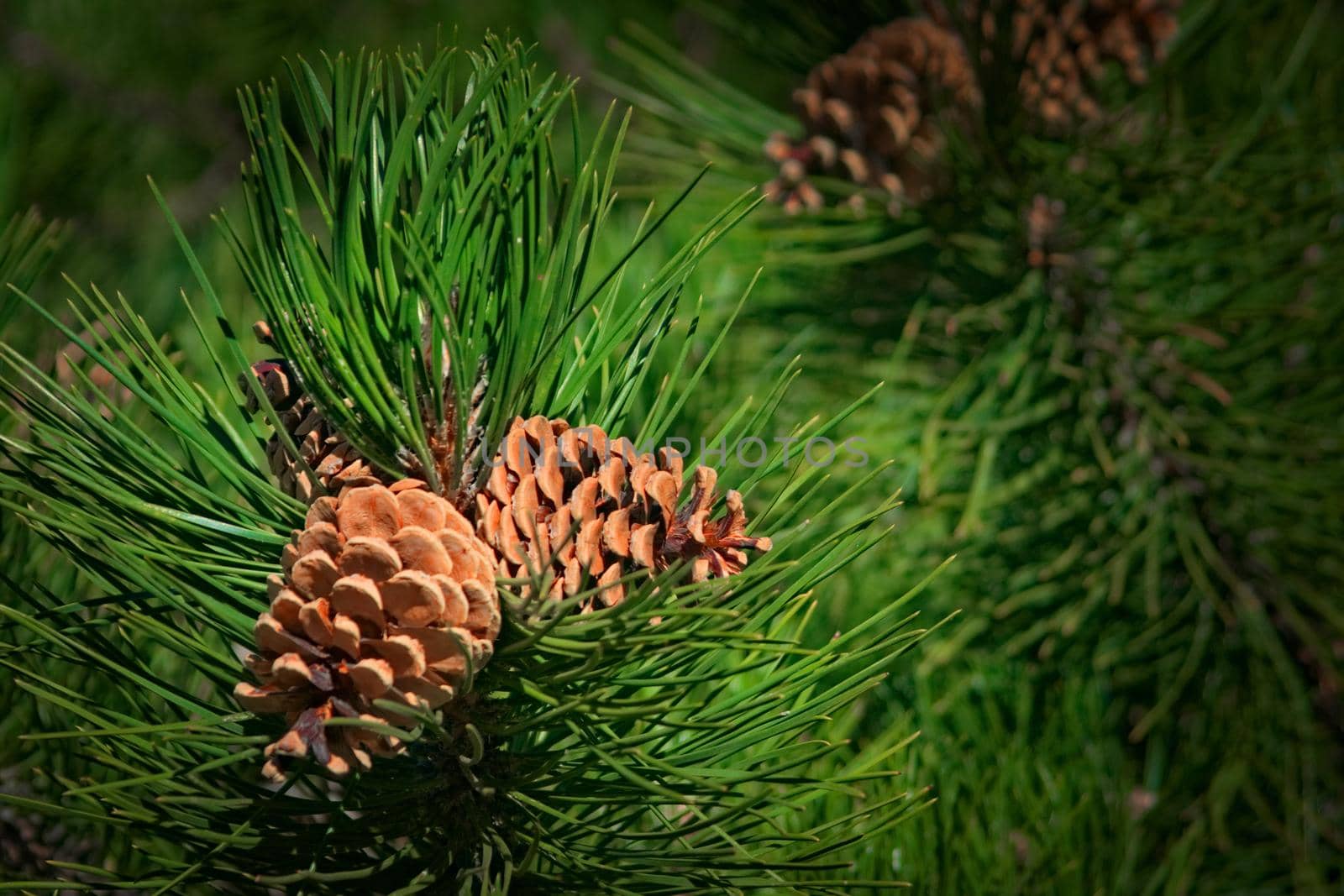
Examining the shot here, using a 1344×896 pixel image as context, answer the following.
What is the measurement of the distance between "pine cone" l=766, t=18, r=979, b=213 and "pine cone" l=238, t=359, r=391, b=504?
357mm

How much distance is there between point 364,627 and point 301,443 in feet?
0.27

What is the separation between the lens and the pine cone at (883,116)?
0.63 meters

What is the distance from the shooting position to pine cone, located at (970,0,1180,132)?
2.05 ft

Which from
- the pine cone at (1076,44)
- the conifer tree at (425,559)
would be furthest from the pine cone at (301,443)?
the pine cone at (1076,44)

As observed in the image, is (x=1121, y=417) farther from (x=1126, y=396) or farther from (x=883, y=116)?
(x=883, y=116)

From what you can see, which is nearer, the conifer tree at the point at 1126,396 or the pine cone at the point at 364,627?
the pine cone at the point at 364,627

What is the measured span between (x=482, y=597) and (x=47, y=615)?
5.9 inches

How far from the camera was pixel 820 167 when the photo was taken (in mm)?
659

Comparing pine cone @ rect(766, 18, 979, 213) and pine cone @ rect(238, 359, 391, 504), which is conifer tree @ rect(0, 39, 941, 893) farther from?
pine cone @ rect(766, 18, 979, 213)

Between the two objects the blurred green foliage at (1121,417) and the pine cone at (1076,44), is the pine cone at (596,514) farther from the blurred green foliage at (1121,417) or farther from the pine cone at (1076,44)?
the pine cone at (1076,44)

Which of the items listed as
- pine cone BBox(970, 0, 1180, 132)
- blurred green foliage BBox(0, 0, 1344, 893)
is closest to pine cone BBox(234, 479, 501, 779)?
blurred green foliage BBox(0, 0, 1344, 893)

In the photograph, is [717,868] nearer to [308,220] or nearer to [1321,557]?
[1321,557]

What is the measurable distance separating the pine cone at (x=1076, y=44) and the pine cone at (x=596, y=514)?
407 millimetres

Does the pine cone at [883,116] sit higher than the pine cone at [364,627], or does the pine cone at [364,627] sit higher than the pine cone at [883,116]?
the pine cone at [883,116]
